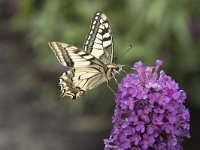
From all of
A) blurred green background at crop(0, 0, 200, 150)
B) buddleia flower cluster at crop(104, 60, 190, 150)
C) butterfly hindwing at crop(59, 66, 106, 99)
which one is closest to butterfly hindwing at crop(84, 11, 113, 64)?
butterfly hindwing at crop(59, 66, 106, 99)

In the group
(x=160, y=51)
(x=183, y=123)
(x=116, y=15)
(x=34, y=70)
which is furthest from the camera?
(x=34, y=70)

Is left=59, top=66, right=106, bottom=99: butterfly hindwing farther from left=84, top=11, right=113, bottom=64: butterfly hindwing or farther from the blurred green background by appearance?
the blurred green background

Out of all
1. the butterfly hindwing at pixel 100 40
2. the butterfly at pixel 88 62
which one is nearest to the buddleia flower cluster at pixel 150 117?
the butterfly at pixel 88 62

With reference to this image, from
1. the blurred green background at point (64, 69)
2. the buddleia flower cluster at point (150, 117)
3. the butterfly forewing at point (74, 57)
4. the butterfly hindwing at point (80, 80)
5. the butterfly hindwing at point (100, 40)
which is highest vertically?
the blurred green background at point (64, 69)

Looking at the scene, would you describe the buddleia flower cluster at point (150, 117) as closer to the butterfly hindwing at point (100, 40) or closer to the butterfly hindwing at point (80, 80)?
the butterfly hindwing at point (80, 80)

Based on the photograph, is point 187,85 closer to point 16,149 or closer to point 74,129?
point 74,129

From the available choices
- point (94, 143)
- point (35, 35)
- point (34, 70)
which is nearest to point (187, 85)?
point (94, 143)
